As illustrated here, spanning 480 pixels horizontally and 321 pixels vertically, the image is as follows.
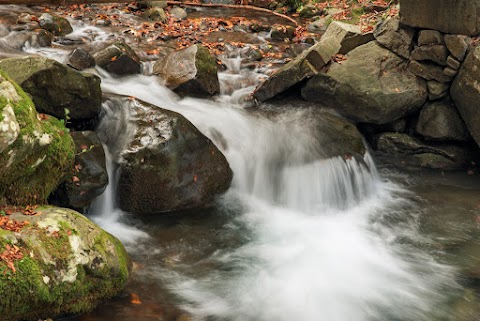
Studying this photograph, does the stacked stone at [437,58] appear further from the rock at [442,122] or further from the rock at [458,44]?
the rock at [442,122]

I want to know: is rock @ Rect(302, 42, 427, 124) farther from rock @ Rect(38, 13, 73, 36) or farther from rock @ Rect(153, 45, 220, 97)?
rock @ Rect(38, 13, 73, 36)

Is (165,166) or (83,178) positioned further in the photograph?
(165,166)

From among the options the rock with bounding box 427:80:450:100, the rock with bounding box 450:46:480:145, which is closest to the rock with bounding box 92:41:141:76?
the rock with bounding box 427:80:450:100

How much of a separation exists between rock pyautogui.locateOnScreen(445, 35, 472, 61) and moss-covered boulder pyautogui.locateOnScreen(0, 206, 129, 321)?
664cm

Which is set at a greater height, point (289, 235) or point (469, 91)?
point (469, 91)

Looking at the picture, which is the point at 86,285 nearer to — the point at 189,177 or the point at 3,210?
the point at 3,210

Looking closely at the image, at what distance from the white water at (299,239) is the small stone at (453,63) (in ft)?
7.38

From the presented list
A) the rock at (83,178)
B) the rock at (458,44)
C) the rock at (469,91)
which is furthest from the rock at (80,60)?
the rock at (469,91)

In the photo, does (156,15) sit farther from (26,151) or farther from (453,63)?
(26,151)

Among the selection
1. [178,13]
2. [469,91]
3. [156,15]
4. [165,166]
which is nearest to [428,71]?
[469,91]

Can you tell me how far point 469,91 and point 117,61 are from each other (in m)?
6.54

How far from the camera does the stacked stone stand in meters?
8.24

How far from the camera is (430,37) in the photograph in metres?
8.55

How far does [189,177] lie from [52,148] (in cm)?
214
